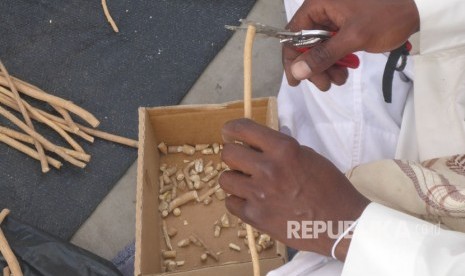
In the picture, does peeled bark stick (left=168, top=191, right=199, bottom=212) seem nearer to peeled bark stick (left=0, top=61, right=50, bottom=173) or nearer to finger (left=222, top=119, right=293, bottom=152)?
peeled bark stick (left=0, top=61, right=50, bottom=173)

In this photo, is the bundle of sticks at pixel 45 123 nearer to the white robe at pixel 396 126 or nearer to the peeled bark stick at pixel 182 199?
the peeled bark stick at pixel 182 199

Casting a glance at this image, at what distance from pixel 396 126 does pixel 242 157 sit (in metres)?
0.55

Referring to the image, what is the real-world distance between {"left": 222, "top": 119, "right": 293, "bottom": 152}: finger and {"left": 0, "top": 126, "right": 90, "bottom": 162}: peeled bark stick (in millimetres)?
847

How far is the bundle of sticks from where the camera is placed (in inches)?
59.4

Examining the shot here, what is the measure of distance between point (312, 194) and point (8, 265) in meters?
0.86

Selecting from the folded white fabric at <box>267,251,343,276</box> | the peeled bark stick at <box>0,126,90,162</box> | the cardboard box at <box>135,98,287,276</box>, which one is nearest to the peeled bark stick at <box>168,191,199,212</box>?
the cardboard box at <box>135,98,287,276</box>

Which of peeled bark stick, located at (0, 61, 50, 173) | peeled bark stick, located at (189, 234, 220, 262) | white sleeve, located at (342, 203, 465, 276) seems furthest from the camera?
peeled bark stick, located at (0, 61, 50, 173)

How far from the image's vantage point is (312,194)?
75cm

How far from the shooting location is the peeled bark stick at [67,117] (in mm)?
1526

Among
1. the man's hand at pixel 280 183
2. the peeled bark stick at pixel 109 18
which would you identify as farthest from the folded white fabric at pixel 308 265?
the peeled bark stick at pixel 109 18

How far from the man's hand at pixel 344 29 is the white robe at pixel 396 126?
0.20ft

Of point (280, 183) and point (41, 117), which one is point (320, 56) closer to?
point (280, 183)

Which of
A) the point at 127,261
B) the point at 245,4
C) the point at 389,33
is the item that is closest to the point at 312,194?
the point at 389,33

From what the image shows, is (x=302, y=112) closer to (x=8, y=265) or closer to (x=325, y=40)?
(x=325, y=40)
